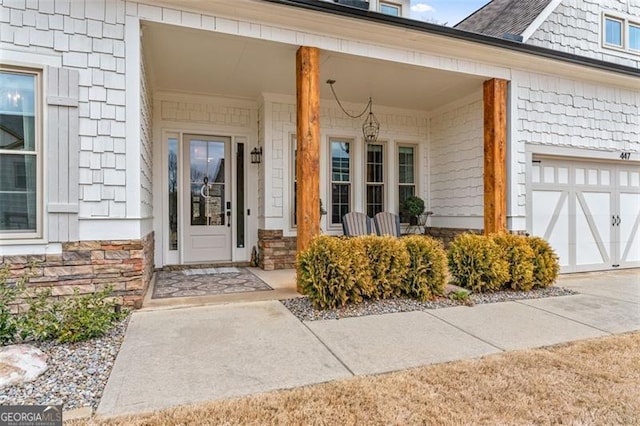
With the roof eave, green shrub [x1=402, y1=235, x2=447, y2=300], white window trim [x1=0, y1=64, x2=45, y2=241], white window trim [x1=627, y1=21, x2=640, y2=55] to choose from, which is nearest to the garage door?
the roof eave

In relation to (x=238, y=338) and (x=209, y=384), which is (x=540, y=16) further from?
(x=209, y=384)

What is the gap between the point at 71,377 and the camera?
2551 mm

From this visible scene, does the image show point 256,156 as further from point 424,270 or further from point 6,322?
point 6,322

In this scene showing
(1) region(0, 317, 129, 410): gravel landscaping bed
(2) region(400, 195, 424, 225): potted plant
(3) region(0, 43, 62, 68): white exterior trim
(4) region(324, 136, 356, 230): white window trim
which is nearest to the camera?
(1) region(0, 317, 129, 410): gravel landscaping bed

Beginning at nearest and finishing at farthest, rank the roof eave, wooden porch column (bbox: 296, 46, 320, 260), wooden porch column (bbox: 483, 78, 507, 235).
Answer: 1. the roof eave
2. wooden porch column (bbox: 296, 46, 320, 260)
3. wooden porch column (bbox: 483, 78, 507, 235)

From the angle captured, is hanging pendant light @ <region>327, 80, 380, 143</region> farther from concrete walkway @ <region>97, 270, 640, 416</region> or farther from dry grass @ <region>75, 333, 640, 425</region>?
dry grass @ <region>75, 333, 640, 425</region>

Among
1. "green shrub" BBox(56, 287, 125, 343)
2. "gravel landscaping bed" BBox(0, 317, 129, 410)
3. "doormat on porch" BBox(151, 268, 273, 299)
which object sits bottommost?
"gravel landscaping bed" BBox(0, 317, 129, 410)

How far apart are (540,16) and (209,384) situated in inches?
302

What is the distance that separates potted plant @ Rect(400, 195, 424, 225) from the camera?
778cm

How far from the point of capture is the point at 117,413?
2.15 meters

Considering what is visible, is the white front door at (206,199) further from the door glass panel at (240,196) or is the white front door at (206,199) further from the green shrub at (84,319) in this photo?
the green shrub at (84,319)

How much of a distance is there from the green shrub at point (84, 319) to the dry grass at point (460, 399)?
1374 mm

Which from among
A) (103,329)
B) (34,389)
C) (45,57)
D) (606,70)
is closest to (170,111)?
(45,57)

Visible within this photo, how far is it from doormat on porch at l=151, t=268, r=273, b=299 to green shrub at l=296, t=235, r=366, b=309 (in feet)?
3.76
